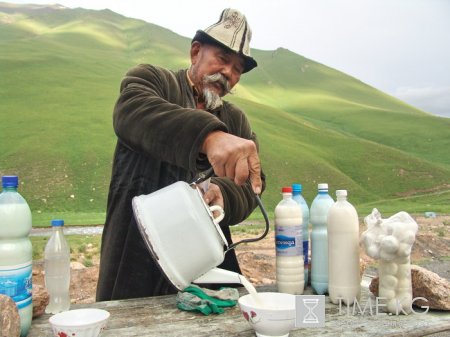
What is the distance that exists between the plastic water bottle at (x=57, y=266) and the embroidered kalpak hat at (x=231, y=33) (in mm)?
1466

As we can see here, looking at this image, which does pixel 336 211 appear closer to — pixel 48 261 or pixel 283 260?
pixel 283 260

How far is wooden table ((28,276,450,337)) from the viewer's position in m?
1.98

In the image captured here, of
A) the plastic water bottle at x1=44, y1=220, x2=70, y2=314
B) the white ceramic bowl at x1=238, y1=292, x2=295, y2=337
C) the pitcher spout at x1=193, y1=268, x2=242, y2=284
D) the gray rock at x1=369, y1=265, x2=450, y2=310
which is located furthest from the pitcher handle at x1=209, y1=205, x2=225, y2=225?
the gray rock at x1=369, y1=265, x2=450, y2=310

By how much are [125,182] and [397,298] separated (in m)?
1.69

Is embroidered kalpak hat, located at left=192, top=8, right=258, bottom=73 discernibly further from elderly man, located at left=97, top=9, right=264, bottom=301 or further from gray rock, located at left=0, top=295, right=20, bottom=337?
gray rock, located at left=0, top=295, right=20, bottom=337

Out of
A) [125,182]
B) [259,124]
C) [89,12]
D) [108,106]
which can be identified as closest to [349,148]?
[259,124]

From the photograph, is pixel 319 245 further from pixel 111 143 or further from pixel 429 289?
pixel 111 143

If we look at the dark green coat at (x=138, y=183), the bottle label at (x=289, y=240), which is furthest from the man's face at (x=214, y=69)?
the bottle label at (x=289, y=240)

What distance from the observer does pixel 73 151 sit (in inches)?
1109

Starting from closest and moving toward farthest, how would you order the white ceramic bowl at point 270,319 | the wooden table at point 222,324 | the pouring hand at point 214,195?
the white ceramic bowl at point 270,319 < the wooden table at point 222,324 < the pouring hand at point 214,195

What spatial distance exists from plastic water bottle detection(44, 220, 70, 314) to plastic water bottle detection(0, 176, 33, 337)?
0.40m

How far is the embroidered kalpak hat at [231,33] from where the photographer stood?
2.97m

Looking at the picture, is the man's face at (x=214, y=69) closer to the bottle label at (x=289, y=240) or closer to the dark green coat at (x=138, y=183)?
the dark green coat at (x=138, y=183)

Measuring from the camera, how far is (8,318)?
1770 mm
